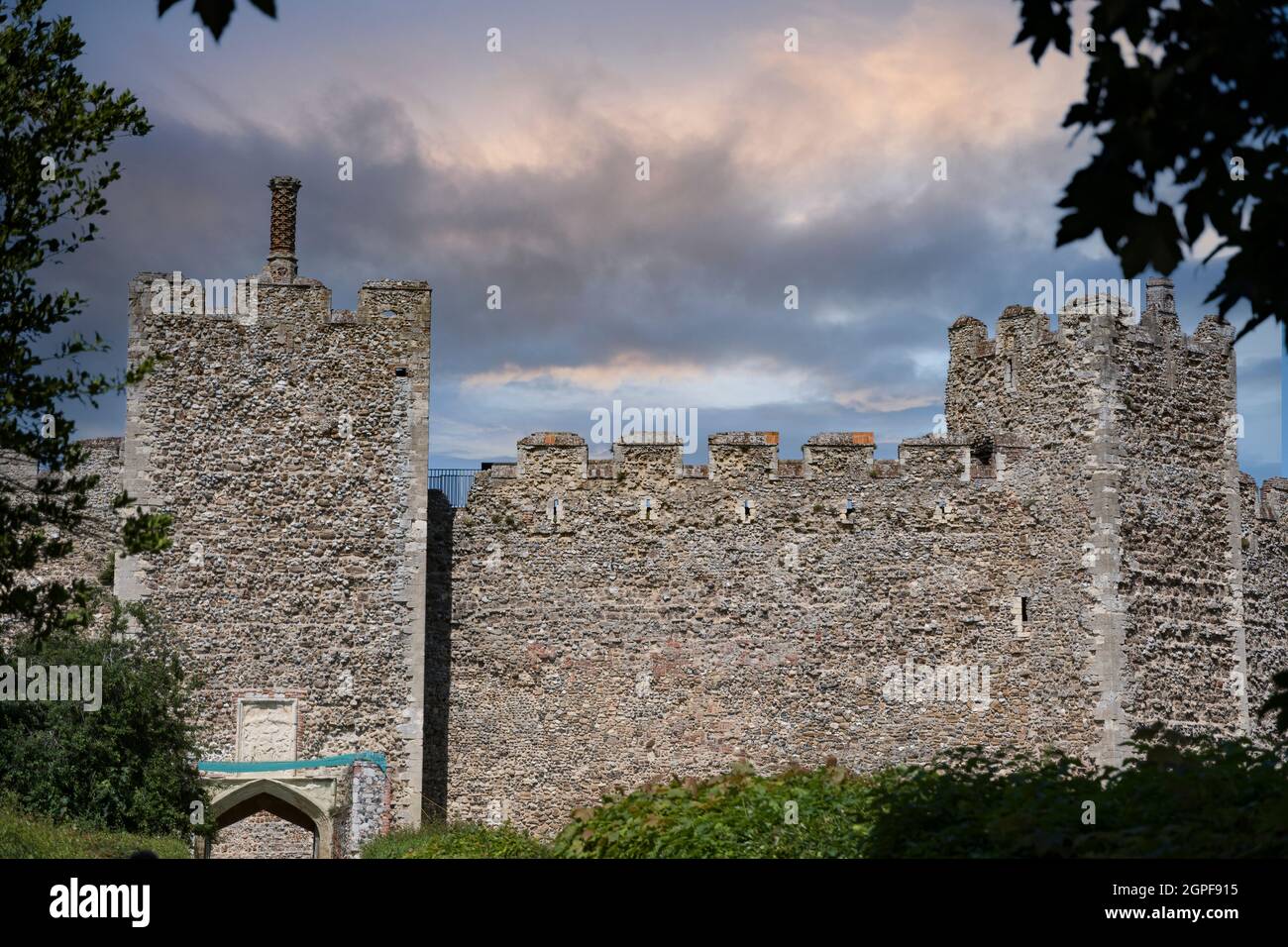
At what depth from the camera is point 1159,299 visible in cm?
2250

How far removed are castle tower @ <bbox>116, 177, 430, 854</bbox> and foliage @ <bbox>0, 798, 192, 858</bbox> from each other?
72.8 inches

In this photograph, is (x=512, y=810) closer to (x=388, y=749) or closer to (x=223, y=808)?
(x=388, y=749)

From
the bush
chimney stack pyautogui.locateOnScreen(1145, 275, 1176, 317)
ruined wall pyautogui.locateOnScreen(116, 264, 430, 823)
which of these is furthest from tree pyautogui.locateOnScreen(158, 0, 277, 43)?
chimney stack pyautogui.locateOnScreen(1145, 275, 1176, 317)

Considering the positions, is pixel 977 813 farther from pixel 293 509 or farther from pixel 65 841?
pixel 293 509

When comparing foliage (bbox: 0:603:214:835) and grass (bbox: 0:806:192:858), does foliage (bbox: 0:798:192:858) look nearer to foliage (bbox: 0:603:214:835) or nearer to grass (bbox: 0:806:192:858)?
grass (bbox: 0:806:192:858)

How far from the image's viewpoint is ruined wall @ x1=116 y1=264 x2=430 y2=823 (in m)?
20.7

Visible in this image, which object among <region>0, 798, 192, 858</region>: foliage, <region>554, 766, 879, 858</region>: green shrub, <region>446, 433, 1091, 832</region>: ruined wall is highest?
<region>446, 433, 1091, 832</region>: ruined wall

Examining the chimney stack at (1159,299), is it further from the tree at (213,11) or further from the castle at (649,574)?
the tree at (213,11)

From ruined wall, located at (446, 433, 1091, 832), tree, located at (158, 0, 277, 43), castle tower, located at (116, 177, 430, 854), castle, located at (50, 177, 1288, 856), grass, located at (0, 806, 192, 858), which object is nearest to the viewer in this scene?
tree, located at (158, 0, 277, 43)

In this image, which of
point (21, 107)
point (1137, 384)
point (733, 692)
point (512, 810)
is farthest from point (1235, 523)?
point (21, 107)

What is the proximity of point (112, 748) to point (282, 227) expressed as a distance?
7689 millimetres

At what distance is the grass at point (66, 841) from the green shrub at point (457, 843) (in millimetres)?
2511

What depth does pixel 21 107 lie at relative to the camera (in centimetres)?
1294

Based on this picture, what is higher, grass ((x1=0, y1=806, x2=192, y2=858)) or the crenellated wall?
the crenellated wall
